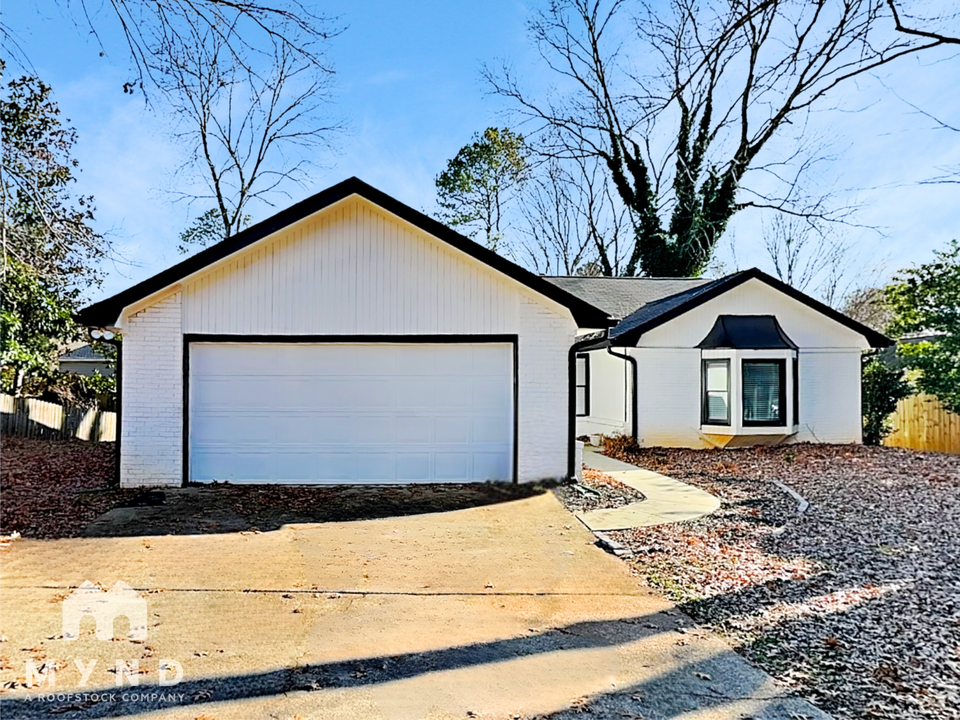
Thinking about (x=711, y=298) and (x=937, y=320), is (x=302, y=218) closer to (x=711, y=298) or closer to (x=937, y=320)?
(x=711, y=298)

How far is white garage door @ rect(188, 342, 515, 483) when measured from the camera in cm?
961

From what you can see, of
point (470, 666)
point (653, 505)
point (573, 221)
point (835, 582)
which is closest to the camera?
point (470, 666)

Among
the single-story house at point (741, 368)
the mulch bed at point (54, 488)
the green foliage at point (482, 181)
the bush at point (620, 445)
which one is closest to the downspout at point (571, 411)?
the single-story house at point (741, 368)

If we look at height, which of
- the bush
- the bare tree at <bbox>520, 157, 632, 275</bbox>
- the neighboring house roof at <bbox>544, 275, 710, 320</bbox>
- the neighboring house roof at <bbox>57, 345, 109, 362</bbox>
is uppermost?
the bare tree at <bbox>520, 157, 632, 275</bbox>

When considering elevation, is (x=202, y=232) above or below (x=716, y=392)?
above

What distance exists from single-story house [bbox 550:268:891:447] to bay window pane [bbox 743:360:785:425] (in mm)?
22

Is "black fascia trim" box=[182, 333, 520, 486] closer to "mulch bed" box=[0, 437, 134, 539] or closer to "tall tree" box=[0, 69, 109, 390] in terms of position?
"mulch bed" box=[0, 437, 134, 539]

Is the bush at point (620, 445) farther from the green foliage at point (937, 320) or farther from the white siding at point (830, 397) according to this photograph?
the green foliage at point (937, 320)

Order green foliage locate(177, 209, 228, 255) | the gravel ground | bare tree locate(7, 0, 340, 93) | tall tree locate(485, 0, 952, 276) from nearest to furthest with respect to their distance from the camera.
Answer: the gravel ground → bare tree locate(7, 0, 340, 93) → tall tree locate(485, 0, 952, 276) → green foliage locate(177, 209, 228, 255)

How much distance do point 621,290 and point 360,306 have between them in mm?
10295

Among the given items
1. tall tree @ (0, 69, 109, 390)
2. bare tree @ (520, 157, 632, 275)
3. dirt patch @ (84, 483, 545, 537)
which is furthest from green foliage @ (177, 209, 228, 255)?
dirt patch @ (84, 483, 545, 537)

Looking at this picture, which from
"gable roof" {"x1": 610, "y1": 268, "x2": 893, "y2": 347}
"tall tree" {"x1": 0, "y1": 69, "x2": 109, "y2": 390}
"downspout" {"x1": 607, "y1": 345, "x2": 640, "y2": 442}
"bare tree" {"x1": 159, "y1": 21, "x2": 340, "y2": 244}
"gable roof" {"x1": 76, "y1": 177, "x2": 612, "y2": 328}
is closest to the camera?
"tall tree" {"x1": 0, "y1": 69, "x2": 109, "y2": 390}

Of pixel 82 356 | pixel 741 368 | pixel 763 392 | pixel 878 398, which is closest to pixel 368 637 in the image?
pixel 741 368

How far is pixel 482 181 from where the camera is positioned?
86.5 ft
